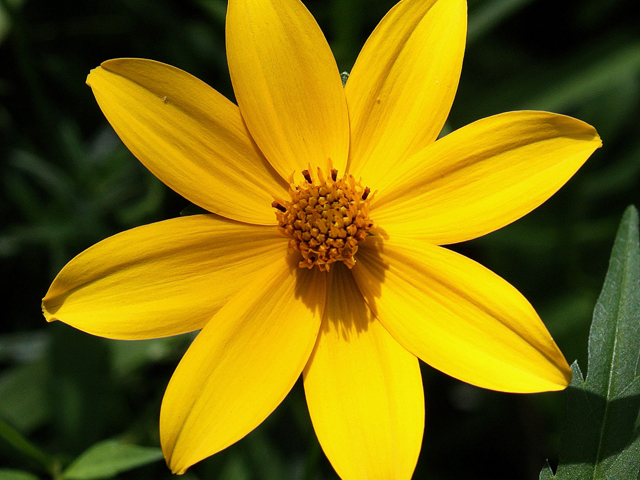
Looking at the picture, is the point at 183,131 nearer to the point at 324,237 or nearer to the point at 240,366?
the point at 324,237

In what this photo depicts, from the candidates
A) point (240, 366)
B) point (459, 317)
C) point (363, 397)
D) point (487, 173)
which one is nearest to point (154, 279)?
point (240, 366)

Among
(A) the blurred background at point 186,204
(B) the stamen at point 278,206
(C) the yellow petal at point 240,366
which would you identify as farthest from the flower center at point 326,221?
(A) the blurred background at point 186,204

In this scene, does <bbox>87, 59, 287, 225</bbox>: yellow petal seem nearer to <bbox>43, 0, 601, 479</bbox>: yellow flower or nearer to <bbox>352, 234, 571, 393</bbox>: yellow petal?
<bbox>43, 0, 601, 479</bbox>: yellow flower

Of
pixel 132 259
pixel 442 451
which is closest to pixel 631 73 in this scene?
pixel 442 451

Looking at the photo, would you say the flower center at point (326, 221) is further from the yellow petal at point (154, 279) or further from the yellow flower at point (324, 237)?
the yellow petal at point (154, 279)

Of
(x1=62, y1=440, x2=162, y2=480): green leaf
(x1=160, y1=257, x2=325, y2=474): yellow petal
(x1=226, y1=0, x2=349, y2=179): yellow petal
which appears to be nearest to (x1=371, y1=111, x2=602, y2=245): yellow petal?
(x1=226, y1=0, x2=349, y2=179): yellow petal

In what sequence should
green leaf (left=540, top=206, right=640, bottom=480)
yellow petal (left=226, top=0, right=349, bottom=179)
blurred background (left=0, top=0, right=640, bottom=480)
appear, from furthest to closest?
blurred background (left=0, top=0, right=640, bottom=480)
yellow petal (left=226, top=0, right=349, bottom=179)
green leaf (left=540, top=206, right=640, bottom=480)

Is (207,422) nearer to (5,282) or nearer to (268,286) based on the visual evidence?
(268,286)
